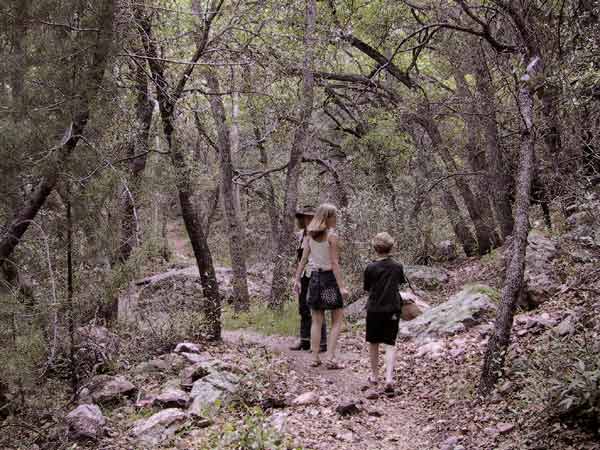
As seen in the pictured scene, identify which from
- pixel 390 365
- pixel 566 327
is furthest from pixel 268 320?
pixel 566 327

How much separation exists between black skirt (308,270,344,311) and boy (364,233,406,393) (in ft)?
1.62

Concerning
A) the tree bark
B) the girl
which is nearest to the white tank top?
the girl

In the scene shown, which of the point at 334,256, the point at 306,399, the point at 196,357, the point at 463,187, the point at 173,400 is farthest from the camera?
the point at 463,187

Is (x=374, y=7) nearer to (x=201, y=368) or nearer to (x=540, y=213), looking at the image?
(x=540, y=213)

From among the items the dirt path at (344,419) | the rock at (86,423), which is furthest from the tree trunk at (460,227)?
the rock at (86,423)

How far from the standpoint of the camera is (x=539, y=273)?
8070mm

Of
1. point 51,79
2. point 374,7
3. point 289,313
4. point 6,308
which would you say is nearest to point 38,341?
point 6,308

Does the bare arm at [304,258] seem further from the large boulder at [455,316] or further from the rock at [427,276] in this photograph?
the rock at [427,276]

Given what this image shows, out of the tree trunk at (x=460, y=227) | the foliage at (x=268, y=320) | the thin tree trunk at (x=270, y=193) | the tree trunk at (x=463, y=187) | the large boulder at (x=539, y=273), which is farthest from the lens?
the thin tree trunk at (x=270, y=193)

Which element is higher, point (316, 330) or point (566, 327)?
point (566, 327)

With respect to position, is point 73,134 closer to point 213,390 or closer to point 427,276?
point 213,390

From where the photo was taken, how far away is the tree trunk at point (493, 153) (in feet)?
32.2

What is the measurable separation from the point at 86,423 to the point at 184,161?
12.1ft

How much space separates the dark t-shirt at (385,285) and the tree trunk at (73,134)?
3553mm
